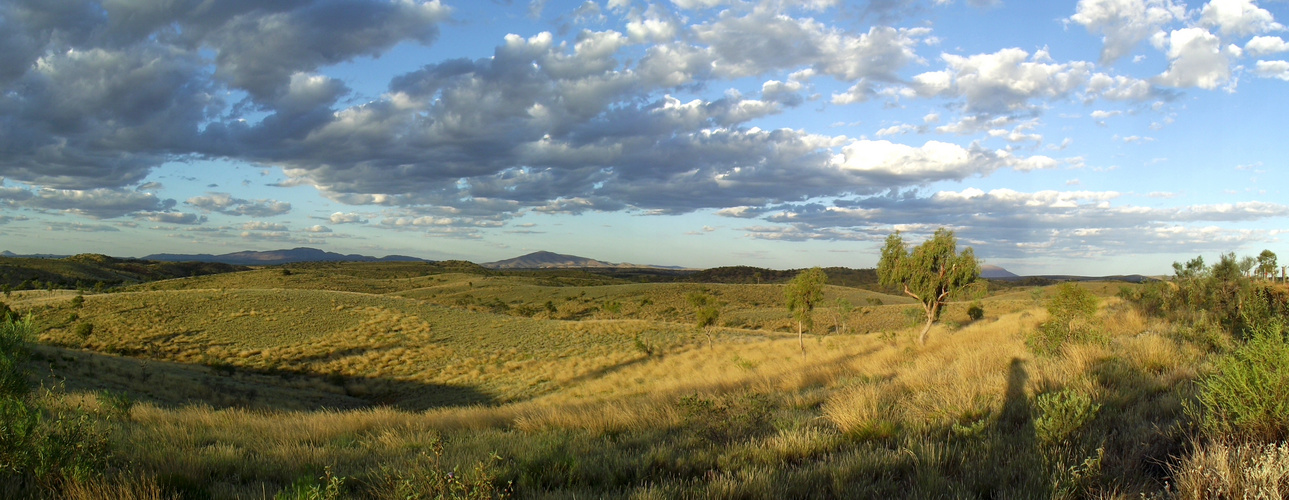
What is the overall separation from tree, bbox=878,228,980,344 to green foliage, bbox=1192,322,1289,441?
1496 centimetres

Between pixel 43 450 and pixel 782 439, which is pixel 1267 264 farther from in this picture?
pixel 43 450

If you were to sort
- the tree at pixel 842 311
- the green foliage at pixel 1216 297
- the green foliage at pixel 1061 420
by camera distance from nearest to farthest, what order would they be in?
the green foliage at pixel 1061 420 → the green foliage at pixel 1216 297 → the tree at pixel 842 311

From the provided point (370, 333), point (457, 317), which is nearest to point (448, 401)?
point (370, 333)

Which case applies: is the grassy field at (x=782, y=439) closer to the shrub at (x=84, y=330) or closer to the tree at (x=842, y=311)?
the shrub at (x=84, y=330)

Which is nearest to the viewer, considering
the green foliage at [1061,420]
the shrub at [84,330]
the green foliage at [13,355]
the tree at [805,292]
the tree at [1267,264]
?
the green foliage at [1061,420]

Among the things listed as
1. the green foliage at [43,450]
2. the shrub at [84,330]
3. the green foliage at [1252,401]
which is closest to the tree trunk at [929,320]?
the green foliage at [1252,401]

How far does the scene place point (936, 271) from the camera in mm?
20578

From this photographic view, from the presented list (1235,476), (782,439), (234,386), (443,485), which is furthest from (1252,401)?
(234,386)

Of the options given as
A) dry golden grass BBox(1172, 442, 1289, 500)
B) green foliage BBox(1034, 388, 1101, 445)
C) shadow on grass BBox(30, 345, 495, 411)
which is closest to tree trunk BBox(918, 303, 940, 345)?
green foliage BBox(1034, 388, 1101, 445)

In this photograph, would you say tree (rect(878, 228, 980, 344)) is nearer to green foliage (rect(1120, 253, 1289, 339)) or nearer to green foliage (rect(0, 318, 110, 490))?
green foliage (rect(1120, 253, 1289, 339))

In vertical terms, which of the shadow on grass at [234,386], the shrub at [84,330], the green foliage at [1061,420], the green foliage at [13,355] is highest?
Result: the green foliage at [13,355]

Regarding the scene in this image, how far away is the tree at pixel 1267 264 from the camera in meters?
18.0

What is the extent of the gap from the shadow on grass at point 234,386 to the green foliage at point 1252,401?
21.1 m

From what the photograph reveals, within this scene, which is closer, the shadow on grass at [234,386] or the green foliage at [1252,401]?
the green foliage at [1252,401]
